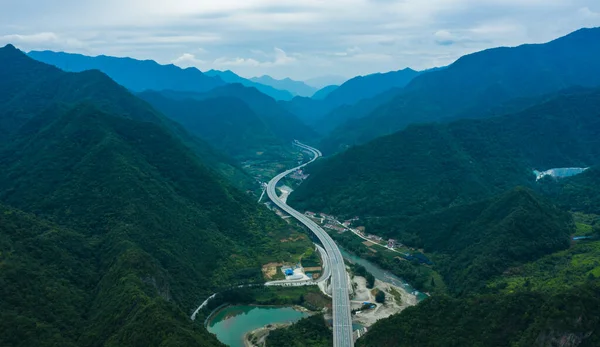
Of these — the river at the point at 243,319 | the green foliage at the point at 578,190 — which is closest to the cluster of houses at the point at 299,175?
the green foliage at the point at 578,190

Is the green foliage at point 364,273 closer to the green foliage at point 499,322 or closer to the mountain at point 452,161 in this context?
the mountain at point 452,161

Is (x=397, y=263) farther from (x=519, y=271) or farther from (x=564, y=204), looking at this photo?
(x=564, y=204)

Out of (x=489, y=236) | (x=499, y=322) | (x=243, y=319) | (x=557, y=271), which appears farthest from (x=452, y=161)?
(x=499, y=322)

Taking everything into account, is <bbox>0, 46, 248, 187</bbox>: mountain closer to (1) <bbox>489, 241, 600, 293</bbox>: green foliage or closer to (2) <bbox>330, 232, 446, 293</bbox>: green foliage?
(2) <bbox>330, 232, 446, 293</bbox>: green foliage

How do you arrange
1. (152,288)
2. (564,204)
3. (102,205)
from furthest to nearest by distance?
1. (564,204)
2. (102,205)
3. (152,288)

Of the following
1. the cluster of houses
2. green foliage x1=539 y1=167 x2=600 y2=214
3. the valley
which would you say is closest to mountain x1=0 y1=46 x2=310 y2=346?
the valley

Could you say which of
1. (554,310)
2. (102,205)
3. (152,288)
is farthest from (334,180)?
(554,310)

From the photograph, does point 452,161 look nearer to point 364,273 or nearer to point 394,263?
point 394,263
